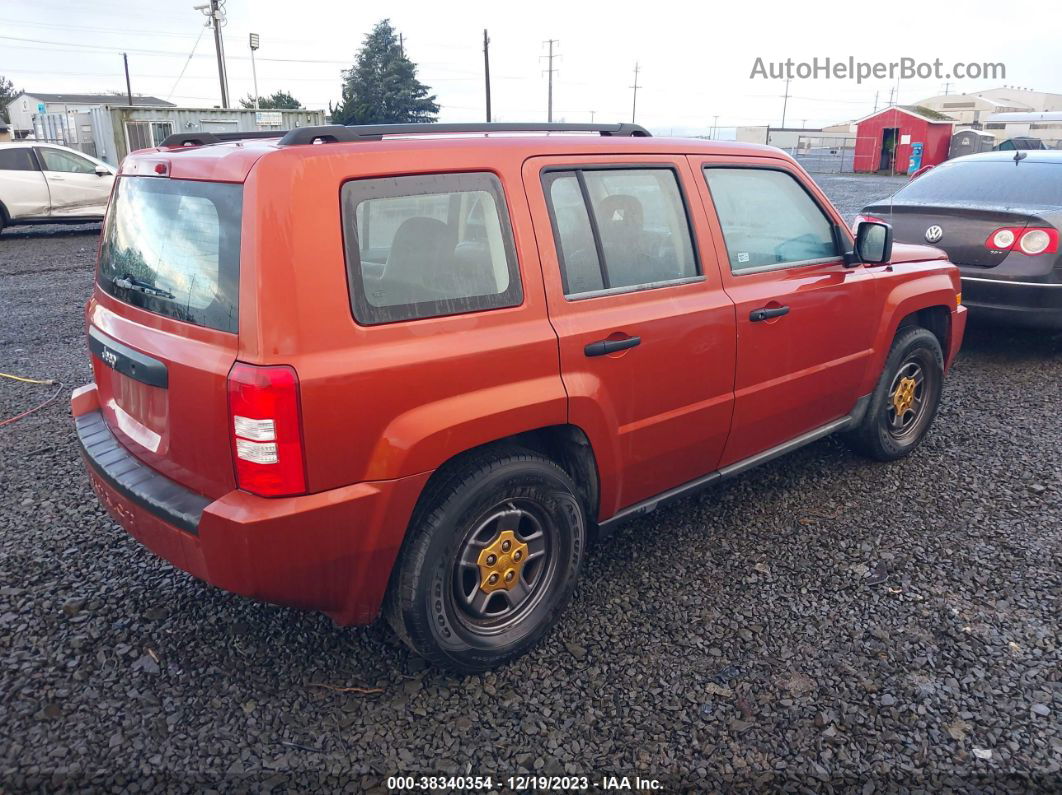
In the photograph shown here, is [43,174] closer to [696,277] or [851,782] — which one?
[696,277]

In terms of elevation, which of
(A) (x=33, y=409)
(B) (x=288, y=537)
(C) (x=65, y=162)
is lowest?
(A) (x=33, y=409)

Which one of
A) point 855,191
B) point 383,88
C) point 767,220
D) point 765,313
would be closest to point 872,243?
point 767,220

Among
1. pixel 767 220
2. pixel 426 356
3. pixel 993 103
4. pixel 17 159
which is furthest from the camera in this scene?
pixel 993 103

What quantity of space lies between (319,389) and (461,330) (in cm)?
52

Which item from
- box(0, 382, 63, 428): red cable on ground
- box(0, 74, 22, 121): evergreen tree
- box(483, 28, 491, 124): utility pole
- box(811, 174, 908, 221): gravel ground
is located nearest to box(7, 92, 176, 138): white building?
box(0, 74, 22, 121): evergreen tree

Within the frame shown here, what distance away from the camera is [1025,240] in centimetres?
593

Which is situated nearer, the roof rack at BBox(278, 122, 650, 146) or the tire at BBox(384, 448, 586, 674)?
the roof rack at BBox(278, 122, 650, 146)

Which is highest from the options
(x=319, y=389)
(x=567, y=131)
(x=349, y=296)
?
(x=567, y=131)

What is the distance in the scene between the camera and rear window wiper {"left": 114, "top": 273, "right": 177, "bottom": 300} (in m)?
2.57

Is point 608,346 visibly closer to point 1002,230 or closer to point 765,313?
point 765,313

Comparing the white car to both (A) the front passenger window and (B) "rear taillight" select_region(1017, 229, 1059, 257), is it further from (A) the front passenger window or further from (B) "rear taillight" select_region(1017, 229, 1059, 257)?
(B) "rear taillight" select_region(1017, 229, 1059, 257)

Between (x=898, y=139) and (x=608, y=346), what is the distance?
37775 mm

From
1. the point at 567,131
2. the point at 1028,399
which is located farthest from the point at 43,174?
the point at 1028,399

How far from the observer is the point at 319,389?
7.25 feet
